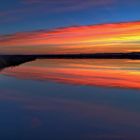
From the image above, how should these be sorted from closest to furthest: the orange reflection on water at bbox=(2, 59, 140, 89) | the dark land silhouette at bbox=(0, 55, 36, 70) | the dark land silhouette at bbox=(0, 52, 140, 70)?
1. the dark land silhouette at bbox=(0, 52, 140, 70)
2. the orange reflection on water at bbox=(2, 59, 140, 89)
3. the dark land silhouette at bbox=(0, 55, 36, 70)

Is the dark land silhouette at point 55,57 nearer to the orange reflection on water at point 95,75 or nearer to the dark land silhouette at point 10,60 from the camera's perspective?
the dark land silhouette at point 10,60

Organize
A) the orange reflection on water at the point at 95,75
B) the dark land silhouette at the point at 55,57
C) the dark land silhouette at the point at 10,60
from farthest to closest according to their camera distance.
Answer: the dark land silhouette at the point at 10,60, the orange reflection on water at the point at 95,75, the dark land silhouette at the point at 55,57

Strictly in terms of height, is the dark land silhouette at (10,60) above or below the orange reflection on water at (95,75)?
above

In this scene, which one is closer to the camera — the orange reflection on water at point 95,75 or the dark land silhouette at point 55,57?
the dark land silhouette at point 55,57

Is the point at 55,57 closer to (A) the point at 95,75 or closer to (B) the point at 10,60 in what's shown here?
(B) the point at 10,60

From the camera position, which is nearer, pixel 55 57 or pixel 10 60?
pixel 55 57

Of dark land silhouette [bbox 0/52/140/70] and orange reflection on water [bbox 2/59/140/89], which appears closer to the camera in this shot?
dark land silhouette [bbox 0/52/140/70]

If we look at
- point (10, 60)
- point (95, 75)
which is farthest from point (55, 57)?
point (95, 75)

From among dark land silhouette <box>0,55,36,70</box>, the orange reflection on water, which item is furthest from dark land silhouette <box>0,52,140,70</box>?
the orange reflection on water

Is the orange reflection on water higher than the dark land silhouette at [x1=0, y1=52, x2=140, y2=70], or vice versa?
the dark land silhouette at [x1=0, y1=52, x2=140, y2=70]

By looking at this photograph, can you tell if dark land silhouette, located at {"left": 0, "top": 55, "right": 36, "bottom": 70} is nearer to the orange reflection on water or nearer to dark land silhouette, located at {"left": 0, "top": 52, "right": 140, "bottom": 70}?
dark land silhouette, located at {"left": 0, "top": 52, "right": 140, "bottom": 70}

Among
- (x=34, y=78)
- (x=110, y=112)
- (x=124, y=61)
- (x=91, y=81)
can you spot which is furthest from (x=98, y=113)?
(x=124, y=61)

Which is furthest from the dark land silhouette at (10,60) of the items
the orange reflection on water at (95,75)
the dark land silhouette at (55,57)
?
the orange reflection on water at (95,75)

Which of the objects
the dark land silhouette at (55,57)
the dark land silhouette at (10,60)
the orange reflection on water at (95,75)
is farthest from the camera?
the dark land silhouette at (10,60)
